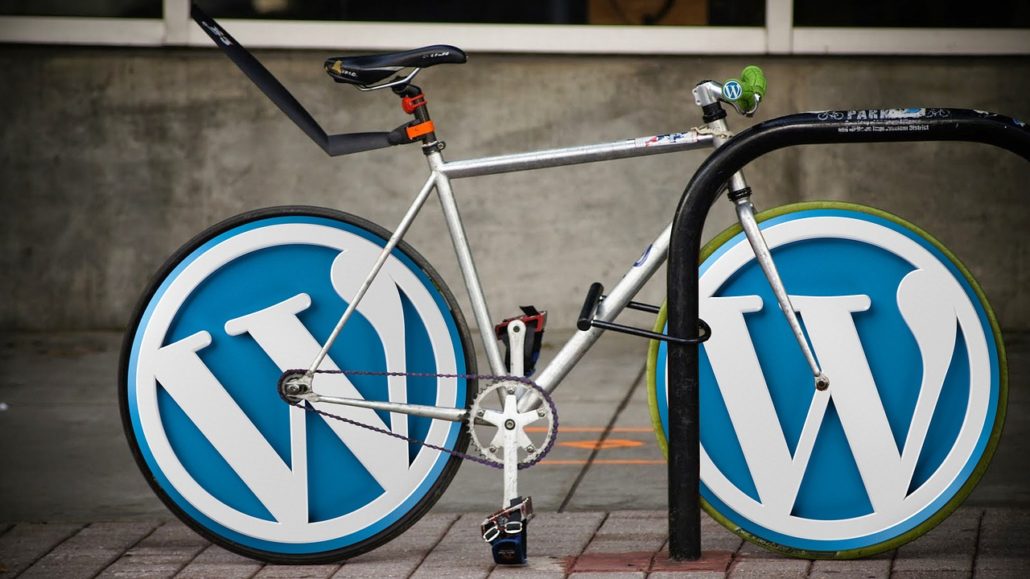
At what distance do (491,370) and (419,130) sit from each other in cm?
64

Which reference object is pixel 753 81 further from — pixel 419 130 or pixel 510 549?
pixel 510 549

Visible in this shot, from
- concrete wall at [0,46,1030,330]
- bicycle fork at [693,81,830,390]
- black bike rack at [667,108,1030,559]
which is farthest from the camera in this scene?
concrete wall at [0,46,1030,330]

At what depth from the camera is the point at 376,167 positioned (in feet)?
26.0

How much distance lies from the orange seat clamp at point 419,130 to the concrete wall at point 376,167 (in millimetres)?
4159

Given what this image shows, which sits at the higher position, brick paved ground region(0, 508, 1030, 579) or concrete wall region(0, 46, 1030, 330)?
concrete wall region(0, 46, 1030, 330)

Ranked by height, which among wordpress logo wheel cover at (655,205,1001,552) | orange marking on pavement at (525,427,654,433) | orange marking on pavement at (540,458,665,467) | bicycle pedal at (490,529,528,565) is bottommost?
orange marking on pavement at (525,427,654,433)

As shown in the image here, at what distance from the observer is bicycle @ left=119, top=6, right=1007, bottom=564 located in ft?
11.7

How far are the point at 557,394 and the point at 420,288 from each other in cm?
294

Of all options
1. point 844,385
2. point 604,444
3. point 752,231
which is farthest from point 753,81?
point 604,444

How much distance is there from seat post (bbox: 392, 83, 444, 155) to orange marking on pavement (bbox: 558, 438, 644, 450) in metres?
2.05

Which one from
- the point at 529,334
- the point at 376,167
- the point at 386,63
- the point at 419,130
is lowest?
the point at 529,334

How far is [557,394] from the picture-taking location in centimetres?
659

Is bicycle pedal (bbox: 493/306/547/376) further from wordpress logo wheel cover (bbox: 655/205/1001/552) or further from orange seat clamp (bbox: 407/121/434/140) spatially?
orange seat clamp (bbox: 407/121/434/140)

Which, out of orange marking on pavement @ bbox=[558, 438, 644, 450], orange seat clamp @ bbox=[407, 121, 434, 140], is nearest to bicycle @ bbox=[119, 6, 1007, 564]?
orange seat clamp @ bbox=[407, 121, 434, 140]
